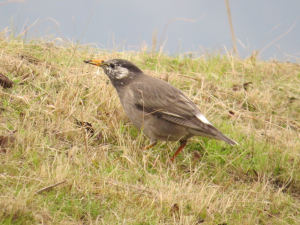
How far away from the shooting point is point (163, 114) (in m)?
5.73

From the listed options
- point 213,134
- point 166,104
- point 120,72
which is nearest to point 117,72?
point 120,72

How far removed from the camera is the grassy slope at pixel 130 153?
430 centimetres

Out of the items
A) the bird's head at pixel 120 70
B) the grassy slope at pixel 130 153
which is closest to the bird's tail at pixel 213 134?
the grassy slope at pixel 130 153

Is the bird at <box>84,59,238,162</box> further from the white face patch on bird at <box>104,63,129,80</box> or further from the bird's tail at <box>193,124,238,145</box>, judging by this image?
the white face patch on bird at <box>104,63,129,80</box>

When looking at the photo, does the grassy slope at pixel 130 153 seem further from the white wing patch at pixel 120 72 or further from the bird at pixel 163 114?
the white wing patch at pixel 120 72

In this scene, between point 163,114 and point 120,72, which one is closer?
point 163,114

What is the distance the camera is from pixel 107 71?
21.1 feet

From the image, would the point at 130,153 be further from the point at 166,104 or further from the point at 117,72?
the point at 117,72

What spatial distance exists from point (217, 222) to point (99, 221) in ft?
4.05

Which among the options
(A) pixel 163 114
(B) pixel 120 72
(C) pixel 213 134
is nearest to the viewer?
(C) pixel 213 134

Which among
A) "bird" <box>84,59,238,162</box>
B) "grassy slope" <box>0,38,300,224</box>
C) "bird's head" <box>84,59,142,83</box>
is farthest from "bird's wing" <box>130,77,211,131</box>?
"grassy slope" <box>0,38,300,224</box>

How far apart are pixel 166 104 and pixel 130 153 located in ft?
2.70

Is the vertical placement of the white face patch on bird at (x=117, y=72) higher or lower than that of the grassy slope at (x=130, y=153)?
higher

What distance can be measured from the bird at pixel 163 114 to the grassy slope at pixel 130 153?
0.27 meters
